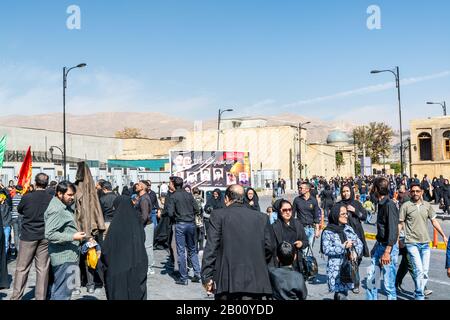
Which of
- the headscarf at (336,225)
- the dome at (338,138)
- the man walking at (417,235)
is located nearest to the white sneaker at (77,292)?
the headscarf at (336,225)

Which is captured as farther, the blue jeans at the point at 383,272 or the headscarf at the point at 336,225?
the headscarf at the point at 336,225

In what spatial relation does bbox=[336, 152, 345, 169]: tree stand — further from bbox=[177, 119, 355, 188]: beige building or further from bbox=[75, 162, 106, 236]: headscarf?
bbox=[75, 162, 106, 236]: headscarf

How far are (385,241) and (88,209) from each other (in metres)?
4.10

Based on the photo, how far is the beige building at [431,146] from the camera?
44938 millimetres

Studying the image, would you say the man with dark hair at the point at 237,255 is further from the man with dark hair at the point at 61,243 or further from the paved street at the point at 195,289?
the paved street at the point at 195,289

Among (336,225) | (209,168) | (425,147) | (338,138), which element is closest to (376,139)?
(338,138)

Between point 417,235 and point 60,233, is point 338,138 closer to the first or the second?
point 417,235

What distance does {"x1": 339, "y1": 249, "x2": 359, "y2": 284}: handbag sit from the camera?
7.28 metres

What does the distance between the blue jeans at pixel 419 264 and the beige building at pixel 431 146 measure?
39.3 metres

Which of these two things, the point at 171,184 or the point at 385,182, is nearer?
the point at 385,182
